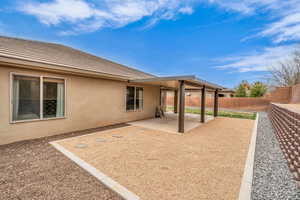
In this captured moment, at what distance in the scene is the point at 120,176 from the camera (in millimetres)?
2846

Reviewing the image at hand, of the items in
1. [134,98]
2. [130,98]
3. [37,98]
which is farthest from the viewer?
[134,98]

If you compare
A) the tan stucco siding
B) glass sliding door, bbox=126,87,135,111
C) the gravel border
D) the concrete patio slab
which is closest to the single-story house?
the tan stucco siding

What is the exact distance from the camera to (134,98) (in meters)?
9.09

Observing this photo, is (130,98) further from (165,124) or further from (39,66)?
(39,66)

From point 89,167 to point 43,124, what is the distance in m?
3.49

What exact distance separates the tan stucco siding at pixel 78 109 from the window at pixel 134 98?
0.36 meters

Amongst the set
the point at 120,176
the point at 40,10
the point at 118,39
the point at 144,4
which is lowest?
the point at 120,176

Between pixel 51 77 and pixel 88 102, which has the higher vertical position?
pixel 51 77

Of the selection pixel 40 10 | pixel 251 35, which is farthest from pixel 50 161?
pixel 251 35

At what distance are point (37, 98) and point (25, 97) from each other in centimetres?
33

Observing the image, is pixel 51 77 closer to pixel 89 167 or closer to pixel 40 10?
pixel 89 167

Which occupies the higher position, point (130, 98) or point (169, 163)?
point (130, 98)

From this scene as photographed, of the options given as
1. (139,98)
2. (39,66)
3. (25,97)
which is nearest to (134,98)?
(139,98)

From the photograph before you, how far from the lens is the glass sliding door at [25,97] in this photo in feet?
15.5
